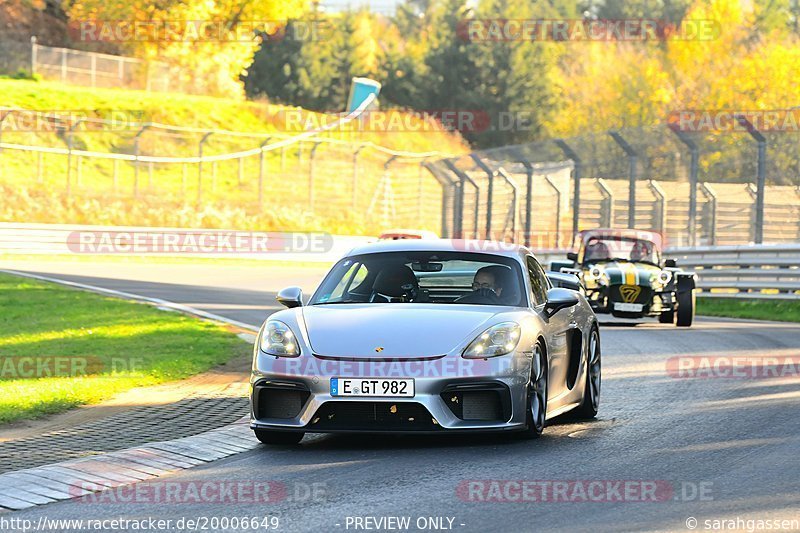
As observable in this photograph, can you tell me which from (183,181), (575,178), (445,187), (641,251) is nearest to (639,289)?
(641,251)

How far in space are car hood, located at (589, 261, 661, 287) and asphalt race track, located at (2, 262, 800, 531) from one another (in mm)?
7942

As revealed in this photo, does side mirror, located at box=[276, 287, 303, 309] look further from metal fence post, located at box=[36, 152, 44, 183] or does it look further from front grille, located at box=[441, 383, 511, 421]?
metal fence post, located at box=[36, 152, 44, 183]

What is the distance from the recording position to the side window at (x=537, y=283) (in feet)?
32.1

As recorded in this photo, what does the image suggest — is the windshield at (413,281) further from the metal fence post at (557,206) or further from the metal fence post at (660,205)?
the metal fence post at (557,206)

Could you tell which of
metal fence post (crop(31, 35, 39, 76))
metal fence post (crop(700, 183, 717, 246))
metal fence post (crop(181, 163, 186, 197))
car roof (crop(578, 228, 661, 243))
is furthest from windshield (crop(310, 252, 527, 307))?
metal fence post (crop(31, 35, 39, 76))

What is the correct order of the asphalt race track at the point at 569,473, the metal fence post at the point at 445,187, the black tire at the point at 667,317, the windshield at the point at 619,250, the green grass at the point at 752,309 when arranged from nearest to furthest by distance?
the asphalt race track at the point at 569,473
the black tire at the point at 667,317
the windshield at the point at 619,250
the green grass at the point at 752,309
the metal fence post at the point at 445,187

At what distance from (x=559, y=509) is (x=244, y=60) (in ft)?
215

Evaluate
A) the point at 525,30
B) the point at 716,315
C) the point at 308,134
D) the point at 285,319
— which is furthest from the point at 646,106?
the point at 285,319

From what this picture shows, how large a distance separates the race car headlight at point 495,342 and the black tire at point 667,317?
1198 centimetres

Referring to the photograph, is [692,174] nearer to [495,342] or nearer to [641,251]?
[641,251]

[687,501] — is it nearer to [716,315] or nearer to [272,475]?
[272,475]

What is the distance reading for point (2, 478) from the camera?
24.1 ft

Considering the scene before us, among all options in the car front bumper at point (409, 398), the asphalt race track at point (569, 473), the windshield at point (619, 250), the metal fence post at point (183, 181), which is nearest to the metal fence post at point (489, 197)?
the windshield at point (619, 250)

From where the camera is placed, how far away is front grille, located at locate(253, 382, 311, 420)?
335 inches
